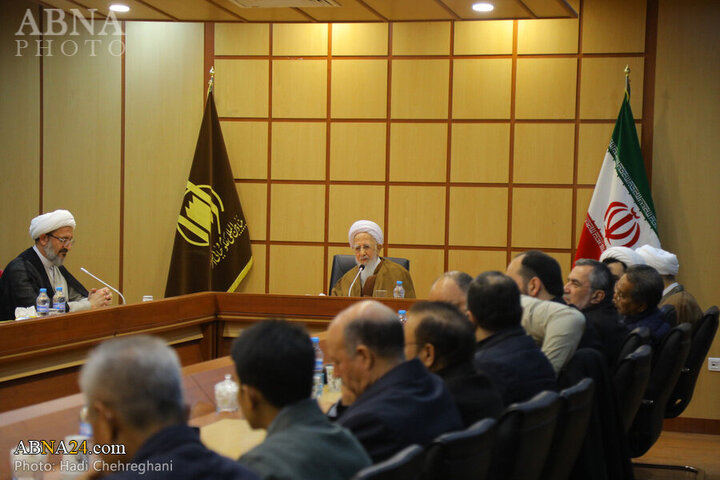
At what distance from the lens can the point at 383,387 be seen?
2268 mm

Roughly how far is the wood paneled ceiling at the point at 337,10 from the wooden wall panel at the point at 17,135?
1225 millimetres

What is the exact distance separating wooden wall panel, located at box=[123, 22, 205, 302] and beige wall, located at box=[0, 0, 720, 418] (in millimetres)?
12

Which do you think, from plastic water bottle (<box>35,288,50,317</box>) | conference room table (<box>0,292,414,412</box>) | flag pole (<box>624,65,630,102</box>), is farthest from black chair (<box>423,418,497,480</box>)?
flag pole (<box>624,65,630,102</box>)

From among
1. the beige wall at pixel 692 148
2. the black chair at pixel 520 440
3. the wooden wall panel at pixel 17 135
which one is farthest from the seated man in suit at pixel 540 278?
the wooden wall panel at pixel 17 135

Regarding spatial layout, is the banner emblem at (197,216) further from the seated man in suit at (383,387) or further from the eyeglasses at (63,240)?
the seated man in suit at (383,387)

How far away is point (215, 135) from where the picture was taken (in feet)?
23.2

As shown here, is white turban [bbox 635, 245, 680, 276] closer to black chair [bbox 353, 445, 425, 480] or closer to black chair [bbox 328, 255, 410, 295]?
black chair [bbox 328, 255, 410, 295]

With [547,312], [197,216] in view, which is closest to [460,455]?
[547,312]

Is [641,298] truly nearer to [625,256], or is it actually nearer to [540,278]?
[540,278]

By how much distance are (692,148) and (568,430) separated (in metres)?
4.56

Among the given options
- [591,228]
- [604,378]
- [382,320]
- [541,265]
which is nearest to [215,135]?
[591,228]

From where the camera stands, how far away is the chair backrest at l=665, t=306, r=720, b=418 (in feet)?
15.4

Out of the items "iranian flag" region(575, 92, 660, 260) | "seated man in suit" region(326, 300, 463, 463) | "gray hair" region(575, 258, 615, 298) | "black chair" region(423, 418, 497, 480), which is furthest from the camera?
"iranian flag" region(575, 92, 660, 260)

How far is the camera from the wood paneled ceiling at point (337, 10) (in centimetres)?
584
